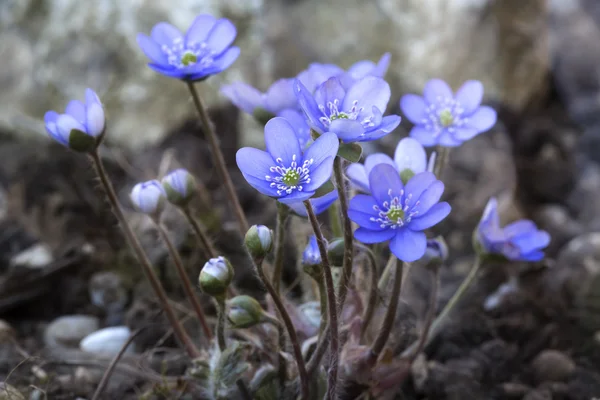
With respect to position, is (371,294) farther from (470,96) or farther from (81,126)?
(81,126)

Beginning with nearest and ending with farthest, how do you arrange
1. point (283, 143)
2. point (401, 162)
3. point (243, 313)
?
point (283, 143), point (243, 313), point (401, 162)

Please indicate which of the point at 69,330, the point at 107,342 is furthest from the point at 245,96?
the point at 69,330

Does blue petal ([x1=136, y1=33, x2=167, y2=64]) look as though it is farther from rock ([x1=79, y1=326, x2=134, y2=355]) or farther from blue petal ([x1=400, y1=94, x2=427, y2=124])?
rock ([x1=79, y1=326, x2=134, y2=355])

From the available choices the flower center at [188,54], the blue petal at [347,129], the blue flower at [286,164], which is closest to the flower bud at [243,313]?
the blue flower at [286,164]

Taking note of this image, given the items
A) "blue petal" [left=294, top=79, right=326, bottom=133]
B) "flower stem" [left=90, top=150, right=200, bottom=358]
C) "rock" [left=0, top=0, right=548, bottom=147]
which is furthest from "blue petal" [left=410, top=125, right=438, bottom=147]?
"rock" [left=0, top=0, right=548, bottom=147]

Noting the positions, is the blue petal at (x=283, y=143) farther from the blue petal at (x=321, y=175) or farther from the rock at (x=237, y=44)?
the rock at (x=237, y=44)

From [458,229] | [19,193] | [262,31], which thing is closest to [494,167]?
[458,229]
